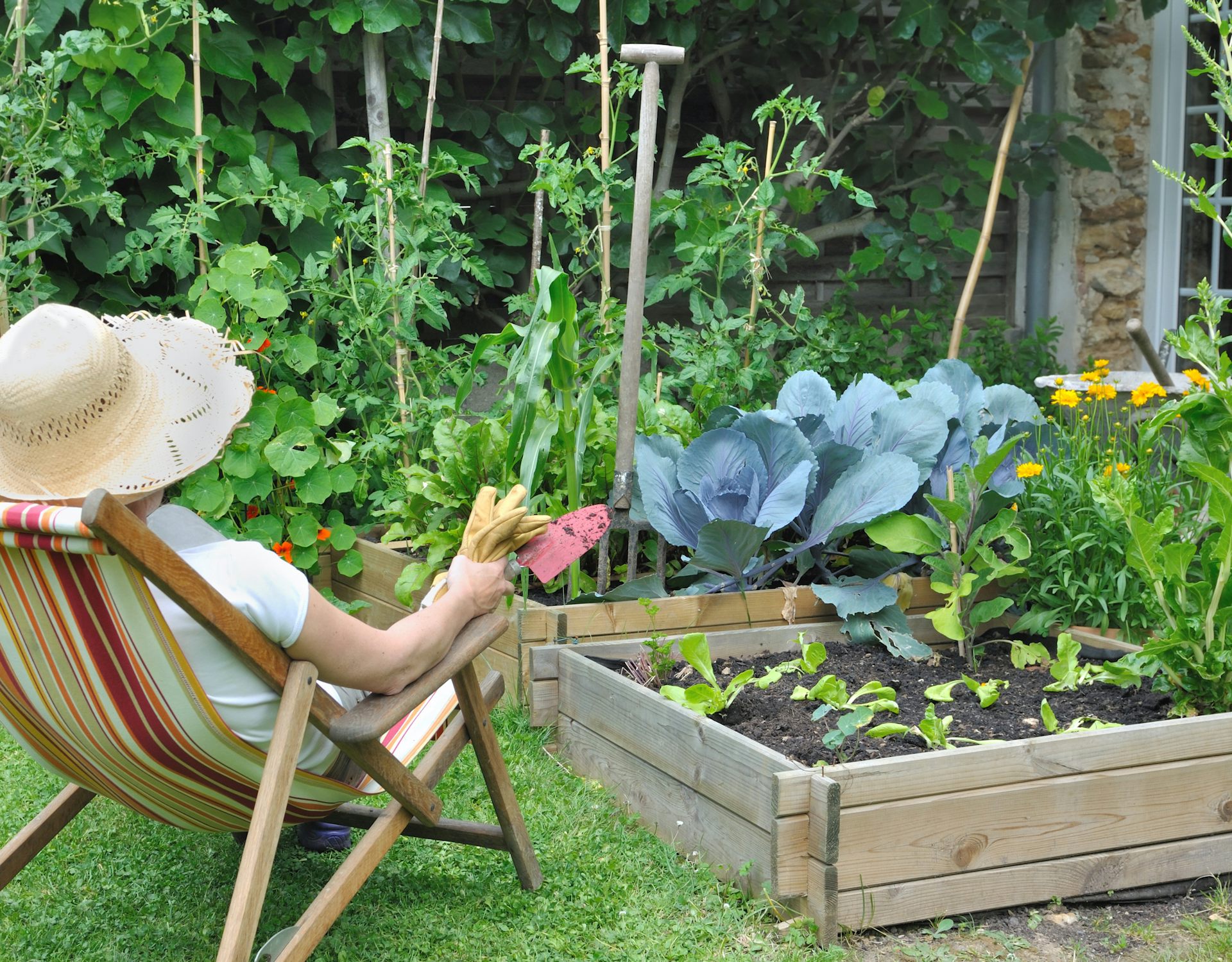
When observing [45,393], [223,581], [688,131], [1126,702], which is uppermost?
[688,131]

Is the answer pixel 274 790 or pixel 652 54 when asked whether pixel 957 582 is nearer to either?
pixel 652 54

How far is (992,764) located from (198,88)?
304 centimetres

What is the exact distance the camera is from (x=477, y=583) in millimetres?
1831

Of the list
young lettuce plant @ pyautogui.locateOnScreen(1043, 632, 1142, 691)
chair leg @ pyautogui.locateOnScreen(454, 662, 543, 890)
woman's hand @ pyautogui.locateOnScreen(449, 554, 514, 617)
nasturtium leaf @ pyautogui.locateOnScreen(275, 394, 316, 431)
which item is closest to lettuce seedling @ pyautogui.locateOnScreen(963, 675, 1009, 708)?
young lettuce plant @ pyautogui.locateOnScreen(1043, 632, 1142, 691)

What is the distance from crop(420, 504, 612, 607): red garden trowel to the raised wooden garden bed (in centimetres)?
36

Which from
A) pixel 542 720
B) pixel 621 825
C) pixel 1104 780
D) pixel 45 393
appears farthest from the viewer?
pixel 542 720

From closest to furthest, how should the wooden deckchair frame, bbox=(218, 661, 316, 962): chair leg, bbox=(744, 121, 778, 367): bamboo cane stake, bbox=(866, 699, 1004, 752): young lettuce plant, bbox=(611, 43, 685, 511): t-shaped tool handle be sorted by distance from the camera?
the wooden deckchair frame → bbox=(218, 661, 316, 962): chair leg → bbox=(866, 699, 1004, 752): young lettuce plant → bbox=(611, 43, 685, 511): t-shaped tool handle → bbox=(744, 121, 778, 367): bamboo cane stake

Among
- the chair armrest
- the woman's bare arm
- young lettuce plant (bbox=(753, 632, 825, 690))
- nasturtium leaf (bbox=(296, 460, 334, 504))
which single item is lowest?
young lettuce plant (bbox=(753, 632, 825, 690))

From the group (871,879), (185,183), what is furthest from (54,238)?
(871,879)

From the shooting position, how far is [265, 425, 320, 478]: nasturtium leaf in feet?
11.0

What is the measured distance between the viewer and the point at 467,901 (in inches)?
81.4

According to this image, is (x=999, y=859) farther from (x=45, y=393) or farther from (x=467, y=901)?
(x=45, y=393)

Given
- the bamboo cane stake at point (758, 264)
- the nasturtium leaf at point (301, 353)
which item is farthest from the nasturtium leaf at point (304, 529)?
the bamboo cane stake at point (758, 264)

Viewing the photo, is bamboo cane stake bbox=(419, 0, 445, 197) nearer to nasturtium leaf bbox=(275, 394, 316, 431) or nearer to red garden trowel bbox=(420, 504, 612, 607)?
nasturtium leaf bbox=(275, 394, 316, 431)
